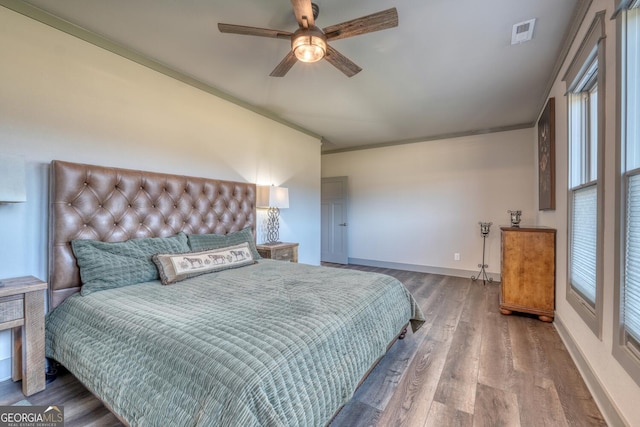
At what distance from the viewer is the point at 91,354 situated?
142 centimetres

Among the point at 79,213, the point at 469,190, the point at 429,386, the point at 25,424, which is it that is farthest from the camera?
the point at 469,190

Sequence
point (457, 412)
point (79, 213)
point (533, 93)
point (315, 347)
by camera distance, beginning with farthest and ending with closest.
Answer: point (533, 93)
point (79, 213)
point (457, 412)
point (315, 347)

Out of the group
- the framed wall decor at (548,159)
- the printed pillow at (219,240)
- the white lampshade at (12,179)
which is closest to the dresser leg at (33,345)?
the white lampshade at (12,179)

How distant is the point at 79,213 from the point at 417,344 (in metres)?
2.86

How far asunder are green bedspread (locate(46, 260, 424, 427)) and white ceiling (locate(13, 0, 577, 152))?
195 cm

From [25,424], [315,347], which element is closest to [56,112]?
[25,424]

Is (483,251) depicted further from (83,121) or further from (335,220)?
(83,121)

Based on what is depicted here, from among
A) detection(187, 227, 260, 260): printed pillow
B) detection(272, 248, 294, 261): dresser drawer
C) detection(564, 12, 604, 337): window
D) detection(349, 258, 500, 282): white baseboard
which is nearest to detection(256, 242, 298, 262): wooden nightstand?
detection(272, 248, 294, 261): dresser drawer

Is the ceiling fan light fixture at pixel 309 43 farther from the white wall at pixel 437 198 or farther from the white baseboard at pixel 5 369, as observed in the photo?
the white wall at pixel 437 198

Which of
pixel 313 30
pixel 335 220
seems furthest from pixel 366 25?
pixel 335 220

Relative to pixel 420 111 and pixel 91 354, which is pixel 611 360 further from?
pixel 420 111

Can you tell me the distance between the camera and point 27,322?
65.0 inches

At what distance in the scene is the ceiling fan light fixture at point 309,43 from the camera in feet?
5.67

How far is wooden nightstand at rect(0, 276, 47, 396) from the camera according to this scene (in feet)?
5.20
